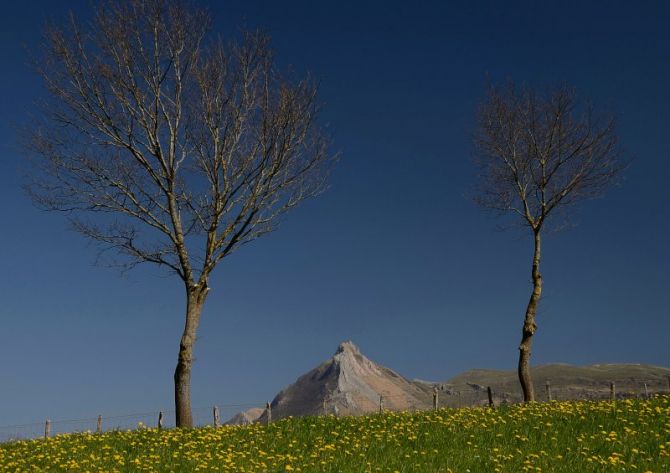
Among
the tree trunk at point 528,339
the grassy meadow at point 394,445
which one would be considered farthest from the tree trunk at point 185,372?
the tree trunk at point 528,339

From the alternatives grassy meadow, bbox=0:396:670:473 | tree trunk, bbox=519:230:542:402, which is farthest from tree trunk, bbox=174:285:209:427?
tree trunk, bbox=519:230:542:402

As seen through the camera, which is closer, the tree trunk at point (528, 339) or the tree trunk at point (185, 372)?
the tree trunk at point (185, 372)

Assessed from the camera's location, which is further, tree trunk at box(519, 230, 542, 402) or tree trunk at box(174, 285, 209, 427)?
tree trunk at box(519, 230, 542, 402)

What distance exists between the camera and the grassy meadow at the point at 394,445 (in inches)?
555

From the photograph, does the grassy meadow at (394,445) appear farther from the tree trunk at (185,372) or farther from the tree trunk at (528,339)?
the tree trunk at (528,339)

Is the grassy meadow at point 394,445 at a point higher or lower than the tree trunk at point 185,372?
lower

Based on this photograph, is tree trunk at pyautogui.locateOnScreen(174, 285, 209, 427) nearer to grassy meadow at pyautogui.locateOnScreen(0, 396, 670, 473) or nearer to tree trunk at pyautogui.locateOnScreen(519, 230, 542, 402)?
grassy meadow at pyautogui.locateOnScreen(0, 396, 670, 473)

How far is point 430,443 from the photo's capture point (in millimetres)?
16359

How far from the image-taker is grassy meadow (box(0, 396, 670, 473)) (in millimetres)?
14094

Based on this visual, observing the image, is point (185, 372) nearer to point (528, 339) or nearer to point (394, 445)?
point (394, 445)

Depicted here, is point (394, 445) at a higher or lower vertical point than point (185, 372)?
lower

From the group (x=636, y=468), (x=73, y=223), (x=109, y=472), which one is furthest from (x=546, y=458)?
(x=73, y=223)

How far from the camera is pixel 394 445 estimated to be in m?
16.2

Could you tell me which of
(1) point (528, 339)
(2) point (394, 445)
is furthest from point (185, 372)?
(1) point (528, 339)
